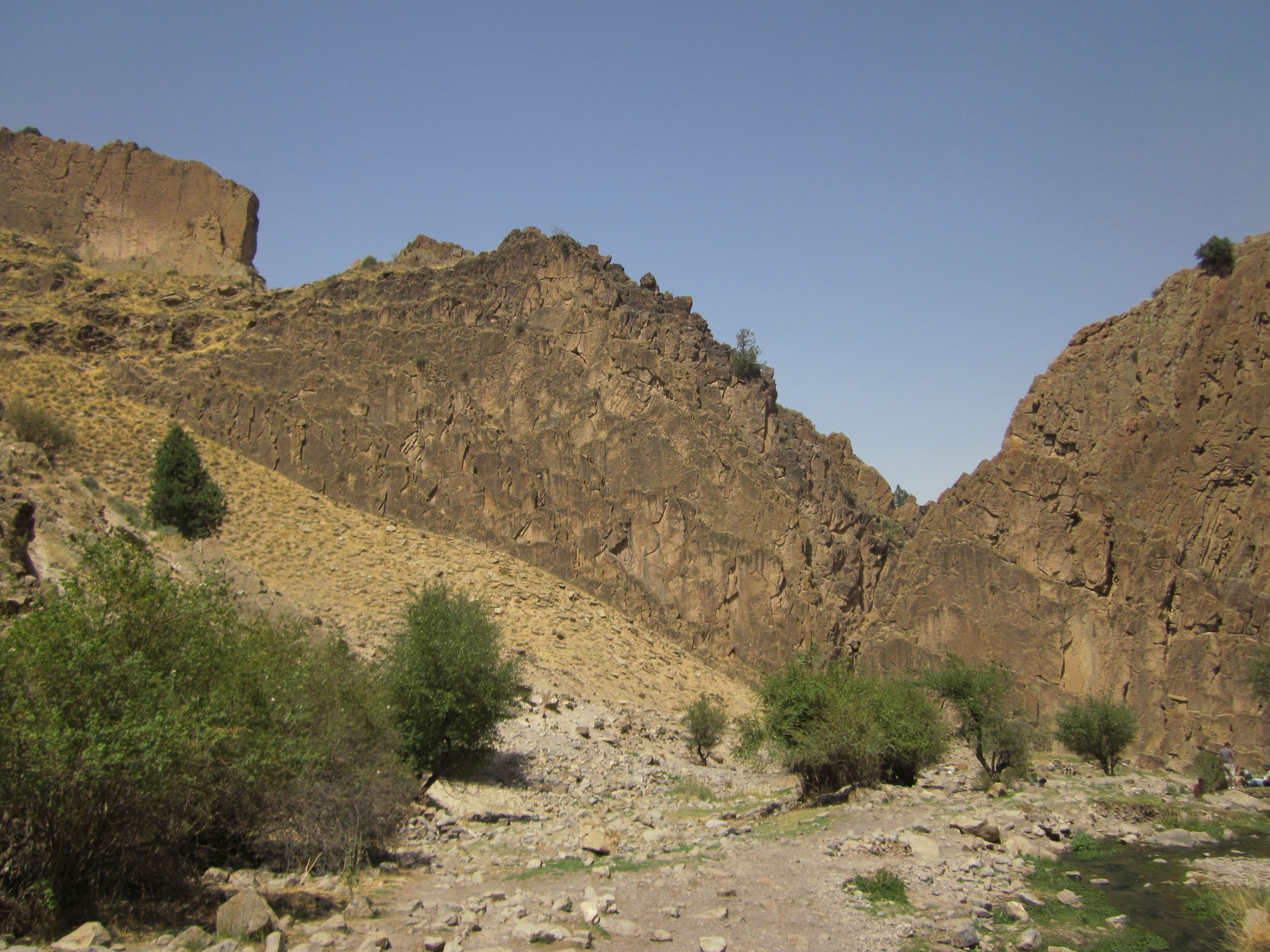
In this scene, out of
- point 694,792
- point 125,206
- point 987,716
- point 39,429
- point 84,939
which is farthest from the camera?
point 125,206

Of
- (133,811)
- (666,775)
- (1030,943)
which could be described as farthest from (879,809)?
(133,811)

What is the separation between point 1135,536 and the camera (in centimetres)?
4666

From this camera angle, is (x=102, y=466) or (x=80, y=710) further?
(x=102, y=466)

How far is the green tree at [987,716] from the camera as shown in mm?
33031

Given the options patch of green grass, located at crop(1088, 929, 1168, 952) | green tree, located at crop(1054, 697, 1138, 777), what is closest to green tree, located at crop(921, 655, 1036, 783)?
green tree, located at crop(1054, 697, 1138, 777)

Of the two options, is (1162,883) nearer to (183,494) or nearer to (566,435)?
(566,435)

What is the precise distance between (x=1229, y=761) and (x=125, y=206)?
84512 mm

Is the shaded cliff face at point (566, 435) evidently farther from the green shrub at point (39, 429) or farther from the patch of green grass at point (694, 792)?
the patch of green grass at point (694, 792)

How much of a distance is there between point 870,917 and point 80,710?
13.6m

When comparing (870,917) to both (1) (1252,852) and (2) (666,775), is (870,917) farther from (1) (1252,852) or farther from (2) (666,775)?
(2) (666,775)

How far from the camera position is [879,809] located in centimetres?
2623

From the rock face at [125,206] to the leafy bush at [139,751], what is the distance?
6328 cm

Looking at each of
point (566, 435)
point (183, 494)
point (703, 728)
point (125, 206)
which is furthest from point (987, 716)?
point (125, 206)

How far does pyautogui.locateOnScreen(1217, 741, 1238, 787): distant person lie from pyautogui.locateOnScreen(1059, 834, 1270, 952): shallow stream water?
11.8 m
